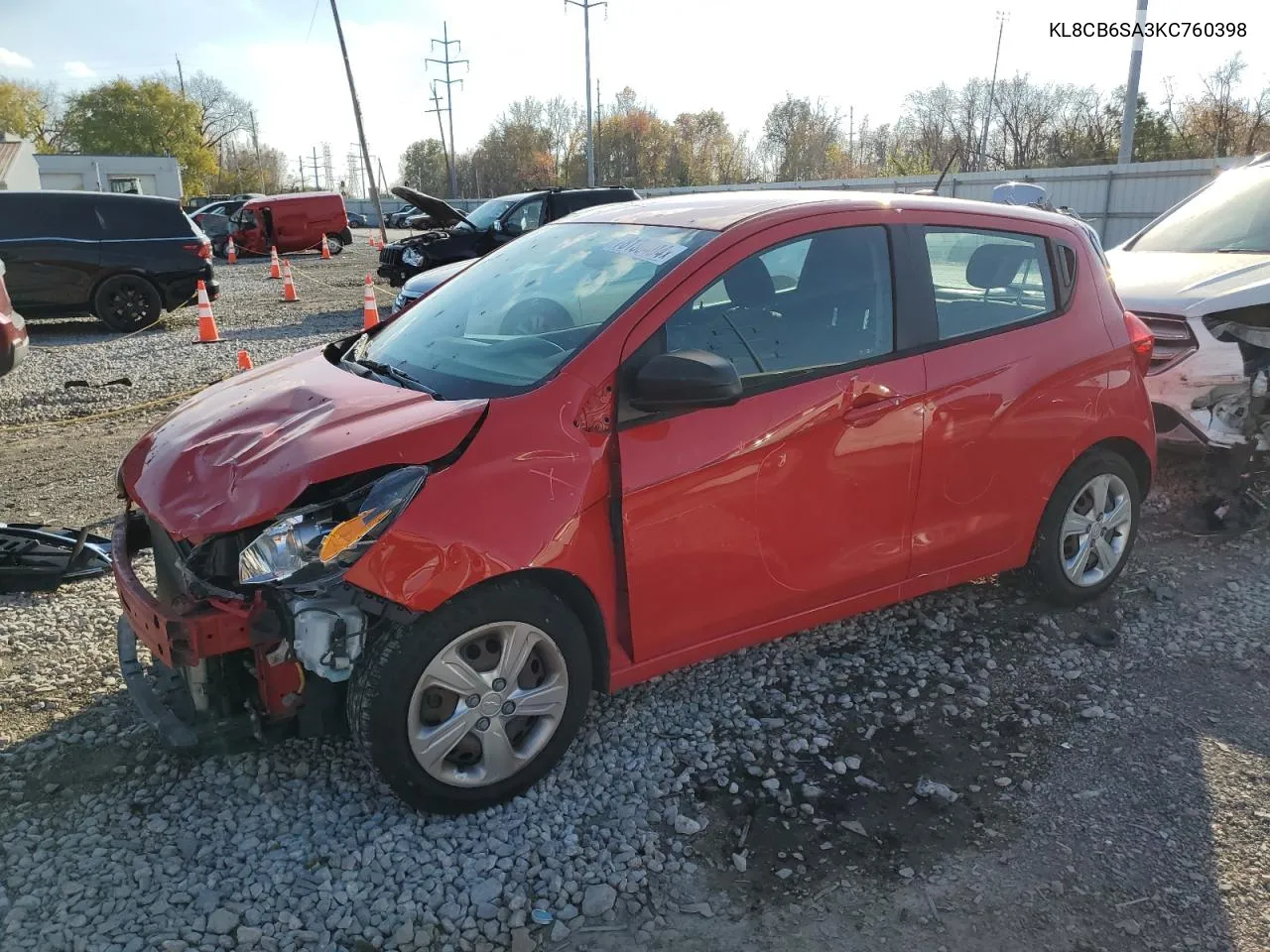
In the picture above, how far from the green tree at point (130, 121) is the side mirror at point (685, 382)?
8135 centimetres

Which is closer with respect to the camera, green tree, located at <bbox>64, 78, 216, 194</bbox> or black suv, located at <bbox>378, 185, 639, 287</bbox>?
black suv, located at <bbox>378, 185, 639, 287</bbox>

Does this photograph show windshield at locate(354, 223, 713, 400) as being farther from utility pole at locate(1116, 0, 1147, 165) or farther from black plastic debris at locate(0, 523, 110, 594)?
utility pole at locate(1116, 0, 1147, 165)

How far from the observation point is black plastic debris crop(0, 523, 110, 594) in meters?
4.52

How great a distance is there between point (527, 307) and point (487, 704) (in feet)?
4.83

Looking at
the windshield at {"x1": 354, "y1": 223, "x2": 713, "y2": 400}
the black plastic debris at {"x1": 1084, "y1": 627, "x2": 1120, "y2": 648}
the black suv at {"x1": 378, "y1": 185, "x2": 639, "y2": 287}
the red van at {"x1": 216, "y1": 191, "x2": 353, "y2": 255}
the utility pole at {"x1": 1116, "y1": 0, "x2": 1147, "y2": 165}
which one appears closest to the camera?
the windshield at {"x1": 354, "y1": 223, "x2": 713, "y2": 400}

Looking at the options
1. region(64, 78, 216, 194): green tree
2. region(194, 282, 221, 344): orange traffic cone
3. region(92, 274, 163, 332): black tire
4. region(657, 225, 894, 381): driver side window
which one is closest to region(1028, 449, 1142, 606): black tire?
region(657, 225, 894, 381): driver side window

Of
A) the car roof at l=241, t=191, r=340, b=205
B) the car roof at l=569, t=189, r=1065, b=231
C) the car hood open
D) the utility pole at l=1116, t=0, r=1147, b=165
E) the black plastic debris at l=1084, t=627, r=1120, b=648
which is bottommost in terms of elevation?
the black plastic debris at l=1084, t=627, r=1120, b=648

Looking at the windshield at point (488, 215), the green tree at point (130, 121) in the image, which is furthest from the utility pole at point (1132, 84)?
the green tree at point (130, 121)

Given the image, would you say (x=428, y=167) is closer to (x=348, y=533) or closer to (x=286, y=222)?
(x=286, y=222)

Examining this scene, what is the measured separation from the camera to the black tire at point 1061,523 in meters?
4.16

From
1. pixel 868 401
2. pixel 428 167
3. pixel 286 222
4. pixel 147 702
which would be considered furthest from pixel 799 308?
pixel 428 167

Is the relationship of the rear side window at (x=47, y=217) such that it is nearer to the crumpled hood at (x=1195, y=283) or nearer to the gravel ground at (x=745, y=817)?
the gravel ground at (x=745, y=817)

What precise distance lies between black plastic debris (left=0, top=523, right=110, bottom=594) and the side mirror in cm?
323

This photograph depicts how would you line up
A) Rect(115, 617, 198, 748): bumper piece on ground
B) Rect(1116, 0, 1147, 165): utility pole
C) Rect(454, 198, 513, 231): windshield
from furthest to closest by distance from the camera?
Rect(1116, 0, 1147, 165): utility pole → Rect(454, 198, 513, 231): windshield → Rect(115, 617, 198, 748): bumper piece on ground
